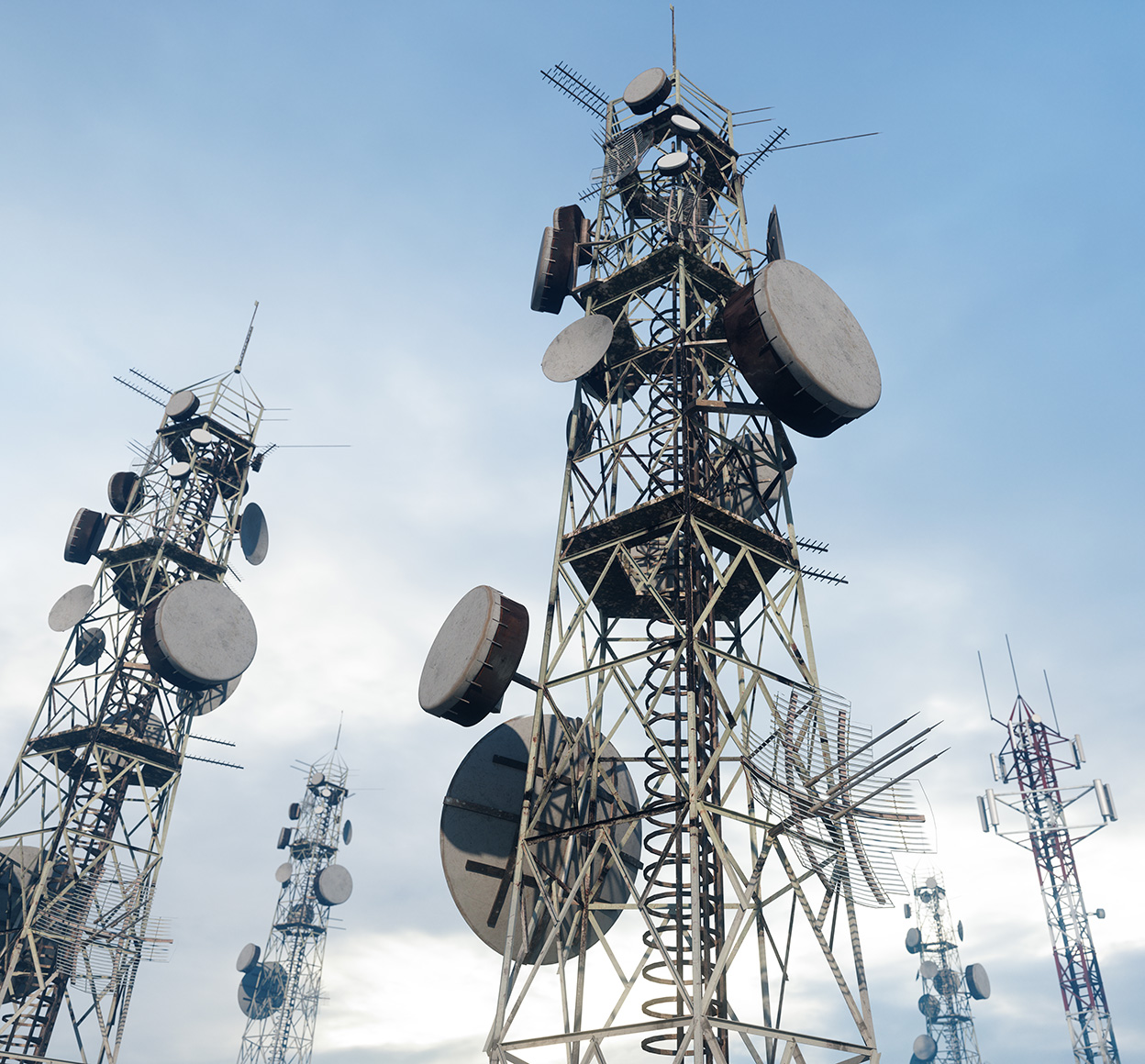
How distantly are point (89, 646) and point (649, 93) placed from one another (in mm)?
34355

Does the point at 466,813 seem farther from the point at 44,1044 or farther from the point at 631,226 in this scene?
the point at 44,1044

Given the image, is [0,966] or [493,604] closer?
[493,604]

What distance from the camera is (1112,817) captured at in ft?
237

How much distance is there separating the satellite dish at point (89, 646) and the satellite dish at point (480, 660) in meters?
29.0

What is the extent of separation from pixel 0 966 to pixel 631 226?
1434 inches

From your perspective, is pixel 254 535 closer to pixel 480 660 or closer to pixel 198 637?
pixel 198 637

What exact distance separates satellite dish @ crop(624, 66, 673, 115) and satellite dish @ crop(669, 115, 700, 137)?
0.94 meters

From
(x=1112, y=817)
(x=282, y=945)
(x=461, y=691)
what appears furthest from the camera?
(x=282, y=945)

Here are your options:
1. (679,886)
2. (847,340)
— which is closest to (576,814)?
(679,886)

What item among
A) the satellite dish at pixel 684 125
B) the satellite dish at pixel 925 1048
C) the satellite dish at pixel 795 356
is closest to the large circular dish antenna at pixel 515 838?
the satellite dish at pixel 795 356

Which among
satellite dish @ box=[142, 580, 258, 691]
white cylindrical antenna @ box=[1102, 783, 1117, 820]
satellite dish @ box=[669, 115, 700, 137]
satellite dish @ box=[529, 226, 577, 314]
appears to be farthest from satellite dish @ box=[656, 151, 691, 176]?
white cylindrical antenna @ box=[1102, 783, 1117, 820]

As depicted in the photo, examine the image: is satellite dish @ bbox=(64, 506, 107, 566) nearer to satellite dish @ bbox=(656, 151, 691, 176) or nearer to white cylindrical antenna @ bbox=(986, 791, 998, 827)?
satellite dish @ bbox=(656, 151, 691, 176)

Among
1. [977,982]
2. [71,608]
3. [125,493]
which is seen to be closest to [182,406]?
[125,493]

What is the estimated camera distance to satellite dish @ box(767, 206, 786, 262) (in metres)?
26.9
